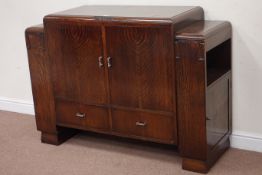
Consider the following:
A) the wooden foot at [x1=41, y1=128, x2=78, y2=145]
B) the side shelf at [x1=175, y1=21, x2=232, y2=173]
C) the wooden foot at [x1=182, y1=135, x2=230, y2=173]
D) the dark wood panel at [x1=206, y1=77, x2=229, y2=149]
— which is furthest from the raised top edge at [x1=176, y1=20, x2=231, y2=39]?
the wooden foot at [x1=41, y1=128, x2=78, y2=145]

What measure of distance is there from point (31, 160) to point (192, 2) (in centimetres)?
130

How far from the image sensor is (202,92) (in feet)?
7.44

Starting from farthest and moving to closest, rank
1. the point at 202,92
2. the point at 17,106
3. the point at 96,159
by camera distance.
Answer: the point at 17,106
the point at 96,159
the point at 202,92

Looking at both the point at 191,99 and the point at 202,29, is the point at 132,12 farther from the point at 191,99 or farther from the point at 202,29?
the point at 191,99

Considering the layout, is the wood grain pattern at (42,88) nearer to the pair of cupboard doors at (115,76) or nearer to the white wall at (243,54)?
the pair of cupboard doors at (115,76)

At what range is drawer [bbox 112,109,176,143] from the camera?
2441 mm

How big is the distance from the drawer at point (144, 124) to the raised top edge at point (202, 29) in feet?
1.48

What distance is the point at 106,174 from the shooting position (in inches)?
97.7

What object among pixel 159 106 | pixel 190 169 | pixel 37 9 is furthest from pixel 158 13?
pixel 37 9

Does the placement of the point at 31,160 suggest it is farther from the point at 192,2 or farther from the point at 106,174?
the point at 192,2

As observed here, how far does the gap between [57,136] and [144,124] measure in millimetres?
642

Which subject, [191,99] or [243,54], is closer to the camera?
[191,99]

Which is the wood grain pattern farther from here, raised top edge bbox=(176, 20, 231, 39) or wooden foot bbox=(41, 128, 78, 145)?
raised top edge bbox=(176, 20, 231, 39)

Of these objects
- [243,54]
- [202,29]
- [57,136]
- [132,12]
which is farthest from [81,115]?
[243,54]
